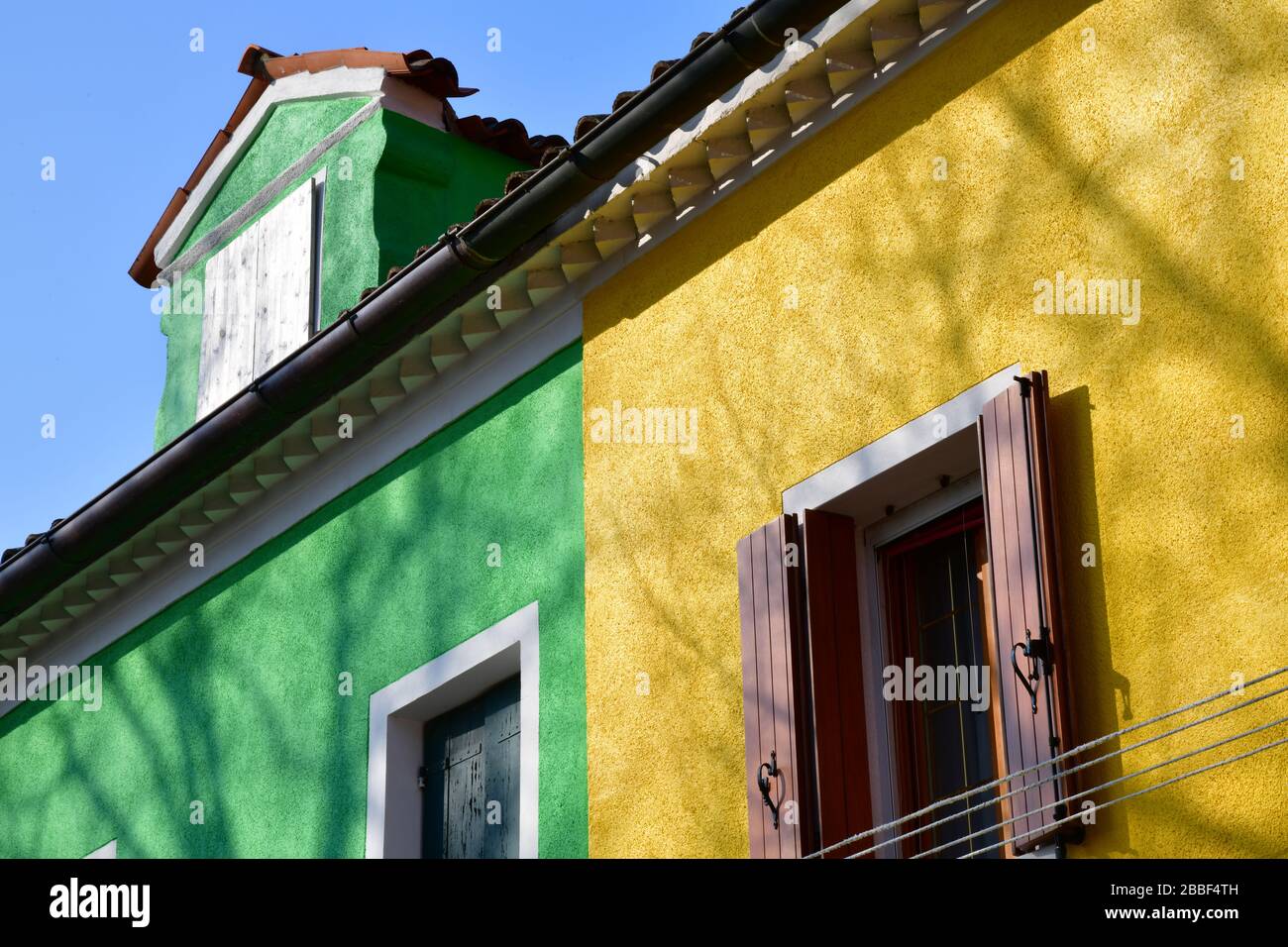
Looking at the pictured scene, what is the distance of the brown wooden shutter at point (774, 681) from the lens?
756 centimetres

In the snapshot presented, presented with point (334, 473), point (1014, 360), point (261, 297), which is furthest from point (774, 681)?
point (261, 297)

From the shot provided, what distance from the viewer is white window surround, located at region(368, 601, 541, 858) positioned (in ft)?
30.1

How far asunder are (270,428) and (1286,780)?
5.69m

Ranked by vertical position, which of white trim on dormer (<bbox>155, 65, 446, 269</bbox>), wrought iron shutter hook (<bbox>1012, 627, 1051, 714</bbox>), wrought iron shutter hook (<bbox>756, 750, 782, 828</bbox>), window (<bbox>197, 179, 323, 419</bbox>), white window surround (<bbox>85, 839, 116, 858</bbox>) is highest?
white trim on dormer (<bbox>155, 65, 446, 269</bbox>)

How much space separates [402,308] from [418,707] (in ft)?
5.70

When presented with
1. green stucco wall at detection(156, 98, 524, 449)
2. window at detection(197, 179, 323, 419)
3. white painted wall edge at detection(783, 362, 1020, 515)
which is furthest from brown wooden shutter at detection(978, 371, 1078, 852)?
window at detection(197, 179, 323, 419)

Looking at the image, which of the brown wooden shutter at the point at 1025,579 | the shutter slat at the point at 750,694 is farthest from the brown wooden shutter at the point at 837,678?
the brown wooden shutter at the point at 1025,579

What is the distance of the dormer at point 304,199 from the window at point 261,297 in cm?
1

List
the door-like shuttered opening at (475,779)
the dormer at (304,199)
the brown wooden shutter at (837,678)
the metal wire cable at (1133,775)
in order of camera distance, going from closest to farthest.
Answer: the metal wire cable at (1133,775) < the brown wooden shutter at (837,678) < the door-like shuttered opening at (475,779) < the dormer at (304,199)

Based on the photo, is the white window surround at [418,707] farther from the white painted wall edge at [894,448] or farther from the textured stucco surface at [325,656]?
the white painted wall edge at [894,448]

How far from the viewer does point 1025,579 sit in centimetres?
689

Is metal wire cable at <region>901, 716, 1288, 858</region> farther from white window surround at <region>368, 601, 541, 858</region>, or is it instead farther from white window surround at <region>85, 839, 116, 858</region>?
white window surround at <region>85, 839, 116, 858</region>

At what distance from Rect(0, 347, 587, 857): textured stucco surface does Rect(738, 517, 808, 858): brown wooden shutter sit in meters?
1.10

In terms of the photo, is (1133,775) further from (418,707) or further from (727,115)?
(418,707)
